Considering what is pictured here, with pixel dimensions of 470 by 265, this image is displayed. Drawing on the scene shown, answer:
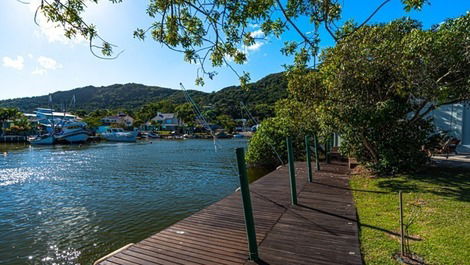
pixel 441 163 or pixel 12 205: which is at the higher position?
pixel 441 163

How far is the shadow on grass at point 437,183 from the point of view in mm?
6729

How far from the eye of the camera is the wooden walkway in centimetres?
367

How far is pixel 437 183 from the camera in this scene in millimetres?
7637

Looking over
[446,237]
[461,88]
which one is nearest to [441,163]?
[461,88]

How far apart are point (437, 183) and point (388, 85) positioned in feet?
10.4

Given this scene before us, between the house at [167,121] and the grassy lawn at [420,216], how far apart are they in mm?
78486

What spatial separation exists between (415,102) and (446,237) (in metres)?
6.02

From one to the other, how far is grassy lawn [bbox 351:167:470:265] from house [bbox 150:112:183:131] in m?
78.5

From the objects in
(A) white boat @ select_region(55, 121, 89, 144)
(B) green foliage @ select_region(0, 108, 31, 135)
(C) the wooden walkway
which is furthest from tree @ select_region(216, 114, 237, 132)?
(C) the wooden walkway

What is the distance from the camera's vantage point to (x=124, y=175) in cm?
1711

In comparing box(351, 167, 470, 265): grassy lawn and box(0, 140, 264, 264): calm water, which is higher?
box(351, 167, 470, 265): grassy lawn

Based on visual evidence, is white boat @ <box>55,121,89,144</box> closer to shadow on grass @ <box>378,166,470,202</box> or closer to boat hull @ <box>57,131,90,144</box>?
boat hull @ <box>57,131,90,144</box>

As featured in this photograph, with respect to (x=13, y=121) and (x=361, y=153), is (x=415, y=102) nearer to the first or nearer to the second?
(x=361, y=153)

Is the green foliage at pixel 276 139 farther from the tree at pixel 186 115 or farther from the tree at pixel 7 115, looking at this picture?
the tree at pixel 7 115
